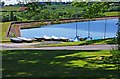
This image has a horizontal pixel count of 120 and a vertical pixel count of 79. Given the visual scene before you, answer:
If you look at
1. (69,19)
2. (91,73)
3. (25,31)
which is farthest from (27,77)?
(69,19)

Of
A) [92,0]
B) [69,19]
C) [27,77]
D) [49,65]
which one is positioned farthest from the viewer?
[69,19]

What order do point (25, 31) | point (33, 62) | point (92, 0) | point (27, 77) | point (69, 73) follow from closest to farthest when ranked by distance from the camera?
1. point (27, 77)
2. point (69, 73)
3. point (33, 62)
4. point (92, 0)
5. point (25, 31)

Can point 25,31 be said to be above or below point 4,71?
below

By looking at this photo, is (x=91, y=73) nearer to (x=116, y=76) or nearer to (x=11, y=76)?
(x=116, y=76)

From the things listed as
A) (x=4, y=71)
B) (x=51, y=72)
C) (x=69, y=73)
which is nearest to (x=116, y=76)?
(x=69, y=73)

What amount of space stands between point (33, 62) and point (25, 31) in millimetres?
63943

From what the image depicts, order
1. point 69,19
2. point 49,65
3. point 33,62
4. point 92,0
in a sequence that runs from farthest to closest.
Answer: point 69,19, point 92,0, point 33,62, point 49,65

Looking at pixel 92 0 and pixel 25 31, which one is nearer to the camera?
pixel 92 0

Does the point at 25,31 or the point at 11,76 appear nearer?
the point at 11,76

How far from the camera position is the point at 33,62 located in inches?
466

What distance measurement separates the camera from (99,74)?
9.23m

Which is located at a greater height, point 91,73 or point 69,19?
point 91,73

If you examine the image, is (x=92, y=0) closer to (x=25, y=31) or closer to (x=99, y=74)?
(x=99, y=74)

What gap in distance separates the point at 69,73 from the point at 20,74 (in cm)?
152
